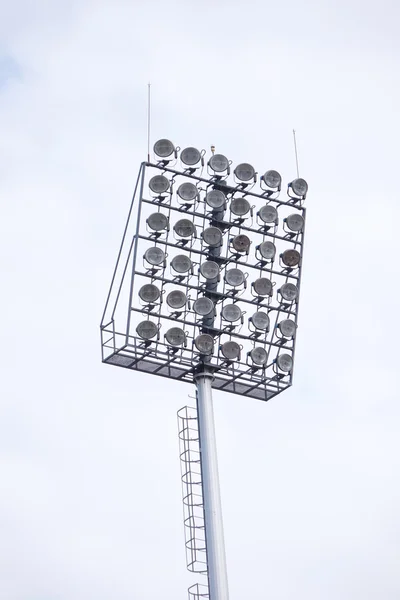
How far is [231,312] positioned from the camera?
244ft

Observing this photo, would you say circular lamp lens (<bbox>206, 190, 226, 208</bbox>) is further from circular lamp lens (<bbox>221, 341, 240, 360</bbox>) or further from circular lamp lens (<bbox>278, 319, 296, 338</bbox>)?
circular lamp lens (<bbox>221, 341, 240, 360</bbox>)

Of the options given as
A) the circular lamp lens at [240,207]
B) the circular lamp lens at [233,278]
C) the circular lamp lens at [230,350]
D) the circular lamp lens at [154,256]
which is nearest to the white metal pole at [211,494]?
the circular lamp lens at [230,350]

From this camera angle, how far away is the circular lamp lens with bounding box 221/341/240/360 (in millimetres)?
73938

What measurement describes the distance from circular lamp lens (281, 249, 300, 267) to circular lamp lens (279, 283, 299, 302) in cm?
78

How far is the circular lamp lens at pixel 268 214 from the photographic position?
76.0 metres

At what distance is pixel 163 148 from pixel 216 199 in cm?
264

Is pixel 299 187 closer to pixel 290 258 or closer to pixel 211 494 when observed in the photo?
pixel 290 258

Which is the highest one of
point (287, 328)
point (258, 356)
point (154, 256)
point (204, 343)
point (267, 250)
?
point (267, 250)

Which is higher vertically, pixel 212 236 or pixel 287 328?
pixel 212 236

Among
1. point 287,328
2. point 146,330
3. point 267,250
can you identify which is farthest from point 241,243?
point 146,330

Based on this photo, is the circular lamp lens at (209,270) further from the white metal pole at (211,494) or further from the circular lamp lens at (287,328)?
the white metal pole at (211,494)

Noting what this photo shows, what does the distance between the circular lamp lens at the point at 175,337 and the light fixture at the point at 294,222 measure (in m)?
6.60

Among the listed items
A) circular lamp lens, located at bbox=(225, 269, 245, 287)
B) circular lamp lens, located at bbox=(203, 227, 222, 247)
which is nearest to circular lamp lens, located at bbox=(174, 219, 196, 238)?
circular lamp lens, located at bbox=(203, 227, 222, 247)

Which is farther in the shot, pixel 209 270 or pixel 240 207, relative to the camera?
pixel 240 207
